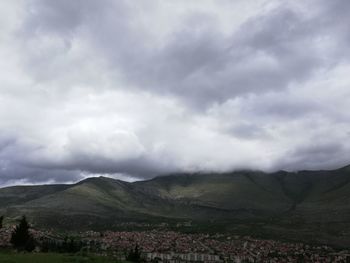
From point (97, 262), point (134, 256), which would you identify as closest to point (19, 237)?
point (134, 256)

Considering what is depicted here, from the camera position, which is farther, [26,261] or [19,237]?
[19,237]

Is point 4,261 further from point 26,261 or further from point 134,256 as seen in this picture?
point 134,256

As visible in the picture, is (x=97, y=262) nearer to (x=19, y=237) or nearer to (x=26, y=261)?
(x=26, y=261)

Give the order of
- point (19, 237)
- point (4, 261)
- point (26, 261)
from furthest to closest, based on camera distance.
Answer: point (19, 237), point (26, 261), point (4, 261)

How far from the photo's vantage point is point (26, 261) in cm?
4906

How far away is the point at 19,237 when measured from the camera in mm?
114188

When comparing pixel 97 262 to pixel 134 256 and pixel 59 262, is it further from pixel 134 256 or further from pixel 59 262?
pixel 134 256

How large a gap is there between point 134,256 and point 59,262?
6621 cm

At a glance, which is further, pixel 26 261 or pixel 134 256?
pixel 134 256

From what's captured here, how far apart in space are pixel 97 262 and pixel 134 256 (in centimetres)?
6407

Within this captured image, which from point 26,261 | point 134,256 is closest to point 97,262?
point 26,261

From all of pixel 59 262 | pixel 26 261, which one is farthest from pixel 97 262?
pixel 26 261

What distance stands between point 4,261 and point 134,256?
70580 millimetres

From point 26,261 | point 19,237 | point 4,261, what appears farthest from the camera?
point 19,237
